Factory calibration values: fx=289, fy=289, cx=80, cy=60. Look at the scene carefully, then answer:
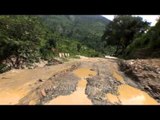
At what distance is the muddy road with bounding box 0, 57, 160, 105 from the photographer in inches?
350

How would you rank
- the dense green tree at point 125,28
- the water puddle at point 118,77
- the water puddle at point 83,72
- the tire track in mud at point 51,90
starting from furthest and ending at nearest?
the dense green tree at point 125,28 < the water puddle at point 83,72 < the water puddle at point 118,77 < the tire track in mud at point 51,90

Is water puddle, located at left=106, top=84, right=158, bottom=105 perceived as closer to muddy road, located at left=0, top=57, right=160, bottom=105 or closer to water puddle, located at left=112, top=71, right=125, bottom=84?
muddy road, located at left=0, top=57, right=160, bottom=105

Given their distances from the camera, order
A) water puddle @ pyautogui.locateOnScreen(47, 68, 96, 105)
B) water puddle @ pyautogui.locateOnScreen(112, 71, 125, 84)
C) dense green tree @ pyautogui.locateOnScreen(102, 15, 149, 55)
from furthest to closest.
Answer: dense green tree @ pyautogui.locateOnScreen(102, 15, 149, 55) < water puddle @ pyautogui.locateOnScreen(112, 71, 125, 84) < water puddle @ pyautogui.locateOnScreen(47, 68, 96, 105)

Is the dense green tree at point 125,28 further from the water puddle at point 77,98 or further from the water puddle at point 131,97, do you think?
the water puddle at point 77,98

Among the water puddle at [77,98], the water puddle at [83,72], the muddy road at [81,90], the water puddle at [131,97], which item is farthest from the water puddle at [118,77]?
the water puddle at [77,98]

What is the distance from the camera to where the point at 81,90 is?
9992 millimetres

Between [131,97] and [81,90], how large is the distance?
1.82 meters

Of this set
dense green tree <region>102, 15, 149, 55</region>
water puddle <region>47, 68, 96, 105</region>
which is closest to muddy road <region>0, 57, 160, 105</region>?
water puddle <region>47, 68, 96, 105</region>

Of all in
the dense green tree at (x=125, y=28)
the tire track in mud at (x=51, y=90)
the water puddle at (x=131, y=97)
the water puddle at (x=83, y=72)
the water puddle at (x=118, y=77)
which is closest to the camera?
the tire track in mud at (x=51, y=90)

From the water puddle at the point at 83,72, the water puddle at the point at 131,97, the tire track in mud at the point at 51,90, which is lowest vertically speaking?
the water puddle at the point at 83,72

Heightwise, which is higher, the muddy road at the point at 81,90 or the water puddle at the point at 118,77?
the muddy road at the point at 81,90

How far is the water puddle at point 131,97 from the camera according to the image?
948 cm
